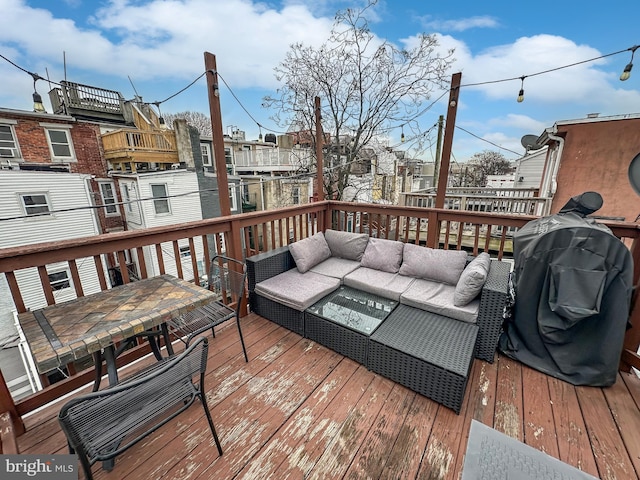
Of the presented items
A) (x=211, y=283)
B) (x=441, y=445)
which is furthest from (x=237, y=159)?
(x=441, y=445)

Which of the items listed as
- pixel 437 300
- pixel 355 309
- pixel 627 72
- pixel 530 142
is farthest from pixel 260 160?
pixel 437 300

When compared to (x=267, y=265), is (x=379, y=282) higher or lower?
lower

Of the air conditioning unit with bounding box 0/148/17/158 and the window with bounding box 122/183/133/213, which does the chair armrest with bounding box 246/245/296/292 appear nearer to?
the air conditioning unit with bounding box 0/148/17/158

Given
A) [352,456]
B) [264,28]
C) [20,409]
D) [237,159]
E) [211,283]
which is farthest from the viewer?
[237,159]

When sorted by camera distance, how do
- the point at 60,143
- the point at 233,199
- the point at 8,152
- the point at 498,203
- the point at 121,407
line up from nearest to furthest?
the point at 121,407
the point at 498,203
the point at 8,152
the point at 60,143
the point at 233,199

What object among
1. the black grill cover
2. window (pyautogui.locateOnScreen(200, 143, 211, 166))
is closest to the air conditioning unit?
window (pyautogui.locateOnScreen(200, 143, 211, 166))

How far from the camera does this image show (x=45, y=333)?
132 cm

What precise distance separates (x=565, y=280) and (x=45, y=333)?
3238 mm

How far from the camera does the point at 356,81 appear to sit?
496cm

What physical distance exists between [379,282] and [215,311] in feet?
5.39

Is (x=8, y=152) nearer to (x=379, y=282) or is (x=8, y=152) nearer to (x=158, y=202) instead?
(x=158, y=202)

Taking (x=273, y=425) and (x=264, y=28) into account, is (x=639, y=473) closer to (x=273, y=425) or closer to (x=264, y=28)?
(x=273, y=425)

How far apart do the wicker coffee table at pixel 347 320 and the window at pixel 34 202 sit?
27.1 feet

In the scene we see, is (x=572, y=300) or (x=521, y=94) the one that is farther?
(x=521, y=94)
